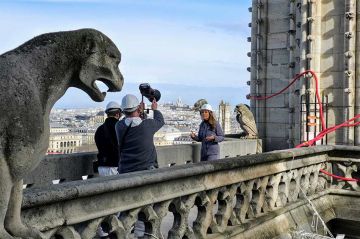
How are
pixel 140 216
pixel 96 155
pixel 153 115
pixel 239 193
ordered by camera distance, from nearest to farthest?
1. pixel 140 216
2. pixel 239 193
3. pixel 153 115
4. pixel 96 155

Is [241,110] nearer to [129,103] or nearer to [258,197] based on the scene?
[258,197]

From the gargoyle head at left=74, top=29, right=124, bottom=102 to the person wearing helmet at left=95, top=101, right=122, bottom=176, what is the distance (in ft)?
11.6

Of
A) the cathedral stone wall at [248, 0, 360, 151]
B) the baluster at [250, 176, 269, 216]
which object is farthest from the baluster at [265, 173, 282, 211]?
the cathedral stone wall at [248, 0, 360, 151]

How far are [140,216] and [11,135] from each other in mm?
1915

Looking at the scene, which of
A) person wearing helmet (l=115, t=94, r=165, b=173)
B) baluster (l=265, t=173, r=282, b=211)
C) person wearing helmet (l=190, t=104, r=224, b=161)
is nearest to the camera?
person wearing helmet (l=115, t=94, r=165, b=173)

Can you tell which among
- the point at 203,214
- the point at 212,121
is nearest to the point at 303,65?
the point at 212,121

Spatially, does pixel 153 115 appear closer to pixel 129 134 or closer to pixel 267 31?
pixel 129 134

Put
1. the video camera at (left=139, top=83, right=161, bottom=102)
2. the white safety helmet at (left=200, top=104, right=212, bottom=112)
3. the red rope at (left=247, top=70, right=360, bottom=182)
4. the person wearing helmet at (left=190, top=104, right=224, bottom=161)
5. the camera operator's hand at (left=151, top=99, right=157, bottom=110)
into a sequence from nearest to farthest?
the camera operator's hand at (left=151, top=99, right=157, bottom=110)
the video camera at (left=139, top=83, right=161, bottom=102)
the red rope at (left=247, top=70, right=360, bottom=182)
the person wearing helmet at (left=190, top=104, right=224, bottom=161)
the white safety helmet at (left=200, top=104, right=212, bottom=112)

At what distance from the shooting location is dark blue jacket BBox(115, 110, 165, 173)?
5.43m

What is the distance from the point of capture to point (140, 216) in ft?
13.1

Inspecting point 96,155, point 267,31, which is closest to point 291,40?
point 267,31

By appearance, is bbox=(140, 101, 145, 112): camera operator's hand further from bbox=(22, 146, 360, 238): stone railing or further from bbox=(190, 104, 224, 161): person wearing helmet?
bbox=(190, 104, 224, 161): person wearing helmet

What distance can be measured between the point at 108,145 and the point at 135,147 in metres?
0.82

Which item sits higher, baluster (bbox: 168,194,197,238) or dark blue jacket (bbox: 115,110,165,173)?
dark blue jacket (bbox: 115,110,165,173)
